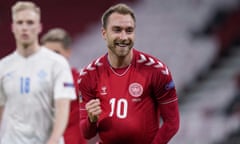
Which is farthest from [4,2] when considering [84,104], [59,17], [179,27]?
[84,104]

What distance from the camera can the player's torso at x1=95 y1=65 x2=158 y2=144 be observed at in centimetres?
626

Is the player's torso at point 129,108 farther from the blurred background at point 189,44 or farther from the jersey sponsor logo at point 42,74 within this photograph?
the blurred background at point 189,44

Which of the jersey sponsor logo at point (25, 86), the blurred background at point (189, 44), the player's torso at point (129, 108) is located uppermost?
the jersey sponsor logo at point (25, 86)

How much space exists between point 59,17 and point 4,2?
1.11 metres

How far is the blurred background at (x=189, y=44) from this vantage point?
13.8 m

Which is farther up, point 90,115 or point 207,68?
point 90,115

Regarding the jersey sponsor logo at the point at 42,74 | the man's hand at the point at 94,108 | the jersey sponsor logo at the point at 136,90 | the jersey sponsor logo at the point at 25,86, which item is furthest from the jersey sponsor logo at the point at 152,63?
the jersey sponsor logo at the point at 25,86

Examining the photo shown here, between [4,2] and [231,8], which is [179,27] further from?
[4,2]

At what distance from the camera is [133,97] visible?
6258 mm

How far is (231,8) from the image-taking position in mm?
15109

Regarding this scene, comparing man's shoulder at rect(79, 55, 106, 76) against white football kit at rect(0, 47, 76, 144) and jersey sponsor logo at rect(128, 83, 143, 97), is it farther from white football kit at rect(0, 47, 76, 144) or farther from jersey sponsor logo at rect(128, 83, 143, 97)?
white football kit at rect(0, 47, 76, 144)

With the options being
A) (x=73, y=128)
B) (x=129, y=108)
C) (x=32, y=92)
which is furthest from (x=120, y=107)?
(x=73, y=128)

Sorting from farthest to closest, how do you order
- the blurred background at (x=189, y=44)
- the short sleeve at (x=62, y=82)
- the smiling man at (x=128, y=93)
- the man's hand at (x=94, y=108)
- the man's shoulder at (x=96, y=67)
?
the blurred background at (x=189, y=44) < the man's shoulder at (x=96, y=67) < the smiling man at (x=128, y=93) < the man's hand at (x=94, y=108) < the short sleeve at (x=62, y=82)

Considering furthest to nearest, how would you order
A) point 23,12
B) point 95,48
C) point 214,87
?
point 95,48, point 214,87, point 23,12
